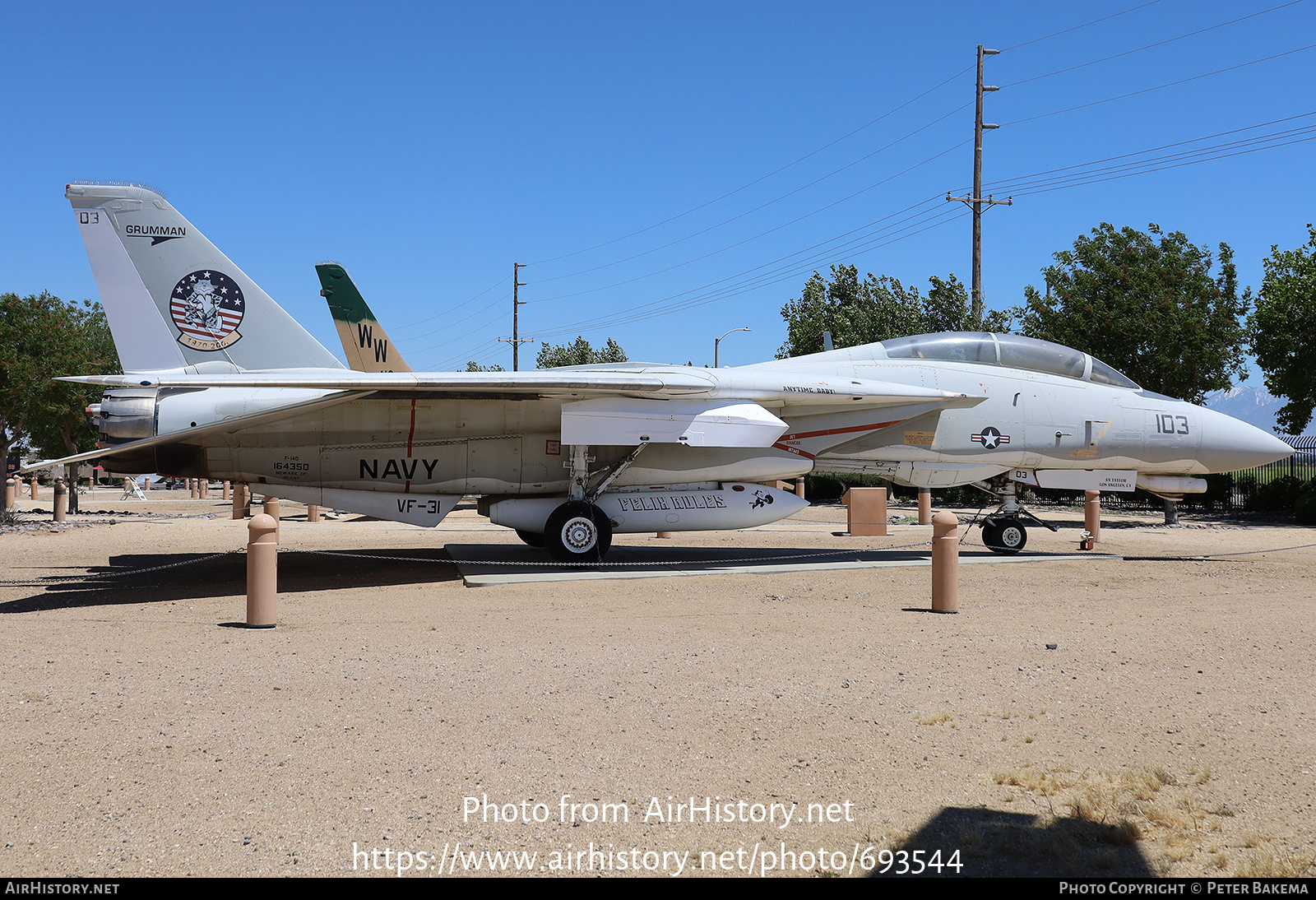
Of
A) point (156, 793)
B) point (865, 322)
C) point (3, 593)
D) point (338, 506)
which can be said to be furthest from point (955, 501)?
point (156, 793)

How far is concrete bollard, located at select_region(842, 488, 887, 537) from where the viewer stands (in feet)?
55.7

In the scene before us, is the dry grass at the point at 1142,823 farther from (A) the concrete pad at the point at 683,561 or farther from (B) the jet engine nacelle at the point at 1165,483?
(B) the jet engine nacelle at the point at 1165,483

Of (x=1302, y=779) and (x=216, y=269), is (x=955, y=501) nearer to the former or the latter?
(x=216, y=269)

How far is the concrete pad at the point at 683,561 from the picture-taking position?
1112cm

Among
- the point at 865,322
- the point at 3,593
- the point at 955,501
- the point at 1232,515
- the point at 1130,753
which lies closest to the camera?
the point at 1130,753

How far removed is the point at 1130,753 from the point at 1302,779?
2.16 ft

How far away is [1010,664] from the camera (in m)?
6.02

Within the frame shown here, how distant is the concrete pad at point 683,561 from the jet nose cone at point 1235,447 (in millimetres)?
2016

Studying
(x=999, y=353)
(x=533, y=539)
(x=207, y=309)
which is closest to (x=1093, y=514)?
(x=999, y=353)

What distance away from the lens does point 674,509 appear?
11.9 metres

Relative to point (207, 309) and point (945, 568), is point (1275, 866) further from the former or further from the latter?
point (207, 309)

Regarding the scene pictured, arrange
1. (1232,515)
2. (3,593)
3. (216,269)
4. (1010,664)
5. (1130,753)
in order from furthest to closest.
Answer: (1232,515) < (216,269) < (3,593) < (1010,664) < (1130,753)

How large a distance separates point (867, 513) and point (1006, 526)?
3.76m
